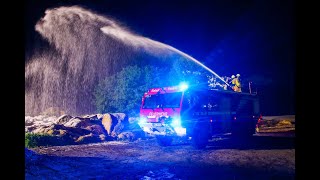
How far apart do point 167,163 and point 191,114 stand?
301 cm

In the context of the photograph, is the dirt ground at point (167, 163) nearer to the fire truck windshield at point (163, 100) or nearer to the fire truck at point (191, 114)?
the fire truck at point (191, 114)

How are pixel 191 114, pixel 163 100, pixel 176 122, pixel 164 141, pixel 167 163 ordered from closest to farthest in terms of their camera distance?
1. pixel 167 163
2. pixel 176 122
3. pixel 191 114
4. pixel 163 100
5. pixel 164 141

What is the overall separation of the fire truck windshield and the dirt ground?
198 centimetres

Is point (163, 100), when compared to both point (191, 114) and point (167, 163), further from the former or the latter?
point (167, 163)

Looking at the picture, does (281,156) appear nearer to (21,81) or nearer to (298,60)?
(298,60)

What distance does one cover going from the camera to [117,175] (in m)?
7.77

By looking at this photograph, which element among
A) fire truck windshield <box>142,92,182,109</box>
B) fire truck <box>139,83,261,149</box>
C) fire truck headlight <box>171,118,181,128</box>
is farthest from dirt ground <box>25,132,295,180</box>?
fire truck windshield <box>142,92,182,109</box>

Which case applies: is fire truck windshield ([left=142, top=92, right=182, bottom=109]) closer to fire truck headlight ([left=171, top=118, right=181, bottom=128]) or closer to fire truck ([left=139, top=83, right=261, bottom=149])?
fire truck ([left=139, top=83, right=261, bottom=149])

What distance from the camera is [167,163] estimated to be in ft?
30.3

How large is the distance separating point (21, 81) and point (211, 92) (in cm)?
1103

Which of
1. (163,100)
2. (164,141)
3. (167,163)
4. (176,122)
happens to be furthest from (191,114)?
(167,163)

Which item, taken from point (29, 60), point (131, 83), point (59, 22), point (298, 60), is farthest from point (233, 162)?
point (29, 60)

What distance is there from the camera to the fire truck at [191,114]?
11500 mm

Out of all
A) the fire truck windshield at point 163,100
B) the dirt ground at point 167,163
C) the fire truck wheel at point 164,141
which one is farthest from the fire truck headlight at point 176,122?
the fire truck wheel at point 164,141
